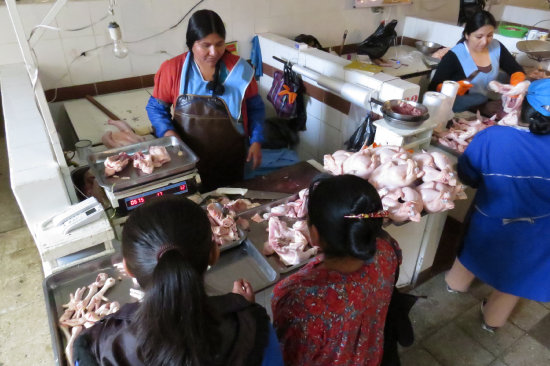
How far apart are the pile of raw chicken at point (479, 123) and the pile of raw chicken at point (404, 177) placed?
2.32ft

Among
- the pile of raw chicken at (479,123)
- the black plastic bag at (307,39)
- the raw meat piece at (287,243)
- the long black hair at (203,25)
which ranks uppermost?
the long black hair at (203,25)

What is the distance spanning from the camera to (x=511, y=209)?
2338 mm

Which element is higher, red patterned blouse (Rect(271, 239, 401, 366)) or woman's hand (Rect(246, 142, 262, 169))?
red patterned blouse (Rect(271, 239, 401, 366))

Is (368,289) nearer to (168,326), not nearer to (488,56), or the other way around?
(168,326)

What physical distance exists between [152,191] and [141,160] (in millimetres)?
191

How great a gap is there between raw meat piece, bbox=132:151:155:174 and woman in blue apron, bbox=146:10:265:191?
0.45m

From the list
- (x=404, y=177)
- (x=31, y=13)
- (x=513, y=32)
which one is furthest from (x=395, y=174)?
(x=513, y=32)

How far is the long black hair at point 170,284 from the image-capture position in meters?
0.95

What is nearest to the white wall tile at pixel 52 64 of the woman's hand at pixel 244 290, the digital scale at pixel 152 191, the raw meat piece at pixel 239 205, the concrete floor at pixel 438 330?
the concrete floor at pixel 438 330

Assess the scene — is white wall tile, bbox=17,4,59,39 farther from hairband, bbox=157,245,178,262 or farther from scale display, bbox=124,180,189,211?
hairband, bbox=157,245,178,262

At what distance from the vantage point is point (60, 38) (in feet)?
11.2

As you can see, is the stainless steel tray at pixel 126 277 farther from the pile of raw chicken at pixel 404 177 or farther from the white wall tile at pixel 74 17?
the white wall tile at pixel 74 17

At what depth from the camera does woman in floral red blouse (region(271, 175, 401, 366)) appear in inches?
51.7

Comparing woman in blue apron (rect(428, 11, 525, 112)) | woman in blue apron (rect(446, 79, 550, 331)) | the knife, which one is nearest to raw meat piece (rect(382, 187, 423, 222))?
woman in blue apron (rect(446, 79, 550, 331))
